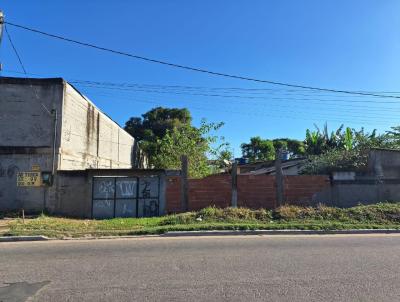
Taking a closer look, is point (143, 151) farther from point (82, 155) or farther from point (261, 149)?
point (261, 149)

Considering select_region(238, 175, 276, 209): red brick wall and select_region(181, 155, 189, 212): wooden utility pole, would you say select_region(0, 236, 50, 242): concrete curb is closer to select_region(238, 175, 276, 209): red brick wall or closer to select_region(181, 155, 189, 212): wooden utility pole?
select_region(181, 155, 189, 212): wooden utility pole

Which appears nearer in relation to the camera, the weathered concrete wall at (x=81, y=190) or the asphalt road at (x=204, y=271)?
the asphalt road at (x=204, y=271)

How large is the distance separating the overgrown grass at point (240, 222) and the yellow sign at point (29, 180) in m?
1.86

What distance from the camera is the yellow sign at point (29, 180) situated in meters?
18.4

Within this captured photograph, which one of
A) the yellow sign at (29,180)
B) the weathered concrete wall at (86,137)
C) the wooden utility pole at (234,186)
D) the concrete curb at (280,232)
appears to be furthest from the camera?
the weathered concrete wall at (86,137)

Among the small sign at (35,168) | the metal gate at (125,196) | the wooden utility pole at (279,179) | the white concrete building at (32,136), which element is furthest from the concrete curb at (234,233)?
the small sign at (35,168)

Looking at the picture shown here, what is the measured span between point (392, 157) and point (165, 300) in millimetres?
18916

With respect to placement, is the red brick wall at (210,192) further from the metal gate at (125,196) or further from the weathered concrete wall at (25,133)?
the weathered concrete wall at (25,133)

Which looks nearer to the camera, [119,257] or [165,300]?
[165,300]

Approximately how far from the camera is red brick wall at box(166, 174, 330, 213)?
19.0 meters

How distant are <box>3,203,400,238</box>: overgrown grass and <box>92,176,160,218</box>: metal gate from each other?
2.87 metres

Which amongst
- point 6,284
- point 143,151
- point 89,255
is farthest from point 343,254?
point 143,151

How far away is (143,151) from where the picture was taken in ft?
143

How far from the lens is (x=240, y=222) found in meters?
15.1
